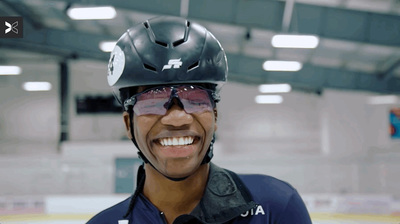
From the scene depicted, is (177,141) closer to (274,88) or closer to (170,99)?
(170,99)

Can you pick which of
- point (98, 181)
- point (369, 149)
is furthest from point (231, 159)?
point (369, 149)

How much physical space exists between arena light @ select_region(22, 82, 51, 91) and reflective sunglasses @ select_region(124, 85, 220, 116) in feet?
62.0

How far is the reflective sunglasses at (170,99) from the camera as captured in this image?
1.23 meters

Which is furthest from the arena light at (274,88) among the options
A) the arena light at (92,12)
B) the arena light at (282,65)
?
the arena light at (92,12)

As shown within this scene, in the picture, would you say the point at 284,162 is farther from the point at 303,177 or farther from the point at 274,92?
the point at 274,92

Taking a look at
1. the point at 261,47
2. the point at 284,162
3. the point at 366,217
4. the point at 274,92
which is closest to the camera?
the point at 366,217

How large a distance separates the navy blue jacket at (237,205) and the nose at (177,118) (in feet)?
0.79

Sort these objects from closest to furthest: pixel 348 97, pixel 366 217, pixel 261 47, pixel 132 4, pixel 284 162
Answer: pixel 366 217, pixel 284 162, pixel 132 4, pixel 261 47, pixel 348 97

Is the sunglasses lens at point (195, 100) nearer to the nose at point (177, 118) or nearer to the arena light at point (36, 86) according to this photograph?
the nose at point (177, 118)

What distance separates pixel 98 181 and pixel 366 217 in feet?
16.3

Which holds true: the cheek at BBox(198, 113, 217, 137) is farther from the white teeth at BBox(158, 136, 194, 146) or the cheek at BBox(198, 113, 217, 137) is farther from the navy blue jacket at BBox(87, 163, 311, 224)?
the navy blue jacket at BBox(87, 163, 311, 224)

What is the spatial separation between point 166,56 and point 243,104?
1885 cm

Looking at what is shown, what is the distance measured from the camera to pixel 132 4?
1005 cm

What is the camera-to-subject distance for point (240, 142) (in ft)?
66.8
